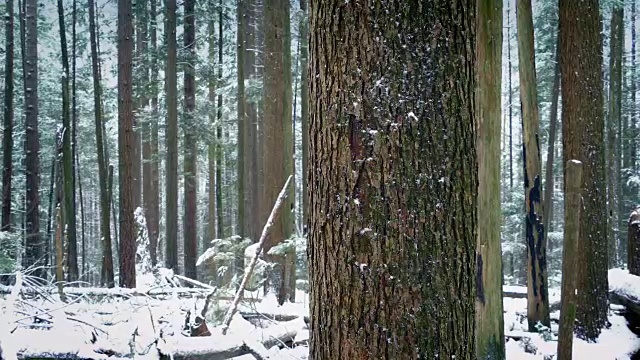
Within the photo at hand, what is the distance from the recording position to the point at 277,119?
10.1 meters

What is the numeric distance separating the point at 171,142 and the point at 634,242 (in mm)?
11146

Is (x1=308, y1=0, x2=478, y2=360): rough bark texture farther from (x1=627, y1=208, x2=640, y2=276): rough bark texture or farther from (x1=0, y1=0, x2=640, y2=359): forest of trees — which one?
(x1=627, y1=208, x2=640, y2=276): rough bark texture

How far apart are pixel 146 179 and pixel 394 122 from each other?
17493 millimetres

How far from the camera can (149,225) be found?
1638 cm

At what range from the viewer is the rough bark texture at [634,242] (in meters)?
7.18

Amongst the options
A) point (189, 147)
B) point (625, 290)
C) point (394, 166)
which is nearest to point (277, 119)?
point (625, 290)

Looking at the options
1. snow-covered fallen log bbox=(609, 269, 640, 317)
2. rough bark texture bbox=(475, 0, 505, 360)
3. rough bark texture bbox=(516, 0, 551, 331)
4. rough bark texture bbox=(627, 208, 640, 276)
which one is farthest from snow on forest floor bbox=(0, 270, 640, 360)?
rough bark texture bbox=(475, 0, 505, 360)

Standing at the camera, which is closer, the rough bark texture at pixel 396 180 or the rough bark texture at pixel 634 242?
the rough bark texture at pixel 396 180

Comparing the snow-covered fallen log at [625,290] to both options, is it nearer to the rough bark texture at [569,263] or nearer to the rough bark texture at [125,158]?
the rough bark texture at [569,263]

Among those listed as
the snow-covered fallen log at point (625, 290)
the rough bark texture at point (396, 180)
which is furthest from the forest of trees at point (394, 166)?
the snow-covered fallen log at point (625, 290)

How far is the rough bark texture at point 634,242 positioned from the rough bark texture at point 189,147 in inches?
434

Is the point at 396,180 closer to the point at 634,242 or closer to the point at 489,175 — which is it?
the point at 489,175

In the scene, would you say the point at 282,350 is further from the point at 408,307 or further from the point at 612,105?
the point at 612,105

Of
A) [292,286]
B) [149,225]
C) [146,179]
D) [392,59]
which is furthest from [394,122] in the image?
[146,179]
